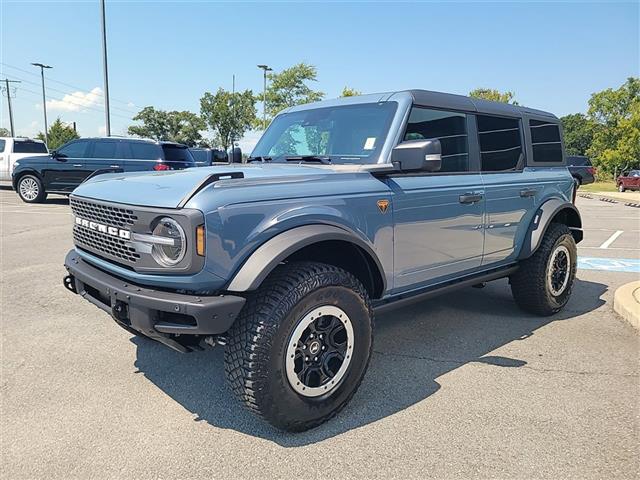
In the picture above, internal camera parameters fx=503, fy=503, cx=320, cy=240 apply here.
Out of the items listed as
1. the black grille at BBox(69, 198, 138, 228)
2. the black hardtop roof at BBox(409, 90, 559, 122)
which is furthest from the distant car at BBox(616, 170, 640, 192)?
the black grille at BBox(69, 198, 138, 228)

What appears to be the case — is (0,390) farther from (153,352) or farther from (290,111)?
(290,111)

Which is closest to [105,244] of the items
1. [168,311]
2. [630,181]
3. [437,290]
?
[168,311]

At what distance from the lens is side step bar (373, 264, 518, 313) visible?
11.3 feet

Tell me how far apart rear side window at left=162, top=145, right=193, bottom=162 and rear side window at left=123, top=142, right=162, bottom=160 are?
0.18 meters

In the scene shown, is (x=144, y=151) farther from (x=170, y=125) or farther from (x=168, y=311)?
(x=170, y=125)

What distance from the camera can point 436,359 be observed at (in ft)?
12.5

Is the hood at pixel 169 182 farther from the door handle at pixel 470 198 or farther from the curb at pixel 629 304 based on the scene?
the curb at pixel 629 304

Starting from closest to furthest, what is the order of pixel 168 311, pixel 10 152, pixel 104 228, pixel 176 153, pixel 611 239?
pixel 168 311, pixel 104 228, pixel 611 239, pixel 176 153, pixel 10 152

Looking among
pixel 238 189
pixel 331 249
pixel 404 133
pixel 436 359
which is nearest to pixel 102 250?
pixel 238 189

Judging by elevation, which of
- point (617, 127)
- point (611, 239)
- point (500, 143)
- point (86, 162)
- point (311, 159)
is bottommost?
point (611, 239)

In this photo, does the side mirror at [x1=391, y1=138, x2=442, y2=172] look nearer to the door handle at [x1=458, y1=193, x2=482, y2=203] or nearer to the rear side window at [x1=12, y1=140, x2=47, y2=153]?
the door handle at [x1=458, y1=193, x2=482, y2=203]

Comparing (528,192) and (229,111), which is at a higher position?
(229,111)

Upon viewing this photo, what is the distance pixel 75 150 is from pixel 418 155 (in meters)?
13.3

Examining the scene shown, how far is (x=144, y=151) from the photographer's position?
530 inches
